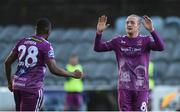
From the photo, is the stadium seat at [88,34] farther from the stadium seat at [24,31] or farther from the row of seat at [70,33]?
the stadium seat at [24,31]

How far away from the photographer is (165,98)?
17.2 m

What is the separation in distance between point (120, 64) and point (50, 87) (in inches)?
381

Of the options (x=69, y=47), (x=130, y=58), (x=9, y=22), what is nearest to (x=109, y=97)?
(x=69, y=47)

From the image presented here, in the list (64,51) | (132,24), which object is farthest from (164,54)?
(132,24)

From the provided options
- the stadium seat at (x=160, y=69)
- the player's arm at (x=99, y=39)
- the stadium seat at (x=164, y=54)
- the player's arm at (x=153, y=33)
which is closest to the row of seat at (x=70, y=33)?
the stadium seat at (x=164, y=54)

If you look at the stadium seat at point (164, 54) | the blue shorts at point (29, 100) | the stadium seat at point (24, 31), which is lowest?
the blue shorts at point (29, 100)

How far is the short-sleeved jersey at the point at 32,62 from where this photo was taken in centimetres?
852

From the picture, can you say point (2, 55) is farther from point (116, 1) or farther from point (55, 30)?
point (116, 1)

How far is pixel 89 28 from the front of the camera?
23.4 metres

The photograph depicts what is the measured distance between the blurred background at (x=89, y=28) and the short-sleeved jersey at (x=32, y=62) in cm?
1117

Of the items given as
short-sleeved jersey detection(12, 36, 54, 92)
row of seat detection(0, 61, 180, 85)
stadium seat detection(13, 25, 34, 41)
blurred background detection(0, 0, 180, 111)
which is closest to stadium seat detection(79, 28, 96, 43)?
blurred background detection(0, 0, 180, 111)

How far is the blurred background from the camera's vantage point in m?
21.0

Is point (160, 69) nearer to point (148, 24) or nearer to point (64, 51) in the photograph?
point (64, 51)

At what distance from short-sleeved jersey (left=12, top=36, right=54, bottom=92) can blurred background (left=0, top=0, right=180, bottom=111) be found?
11.2 m
